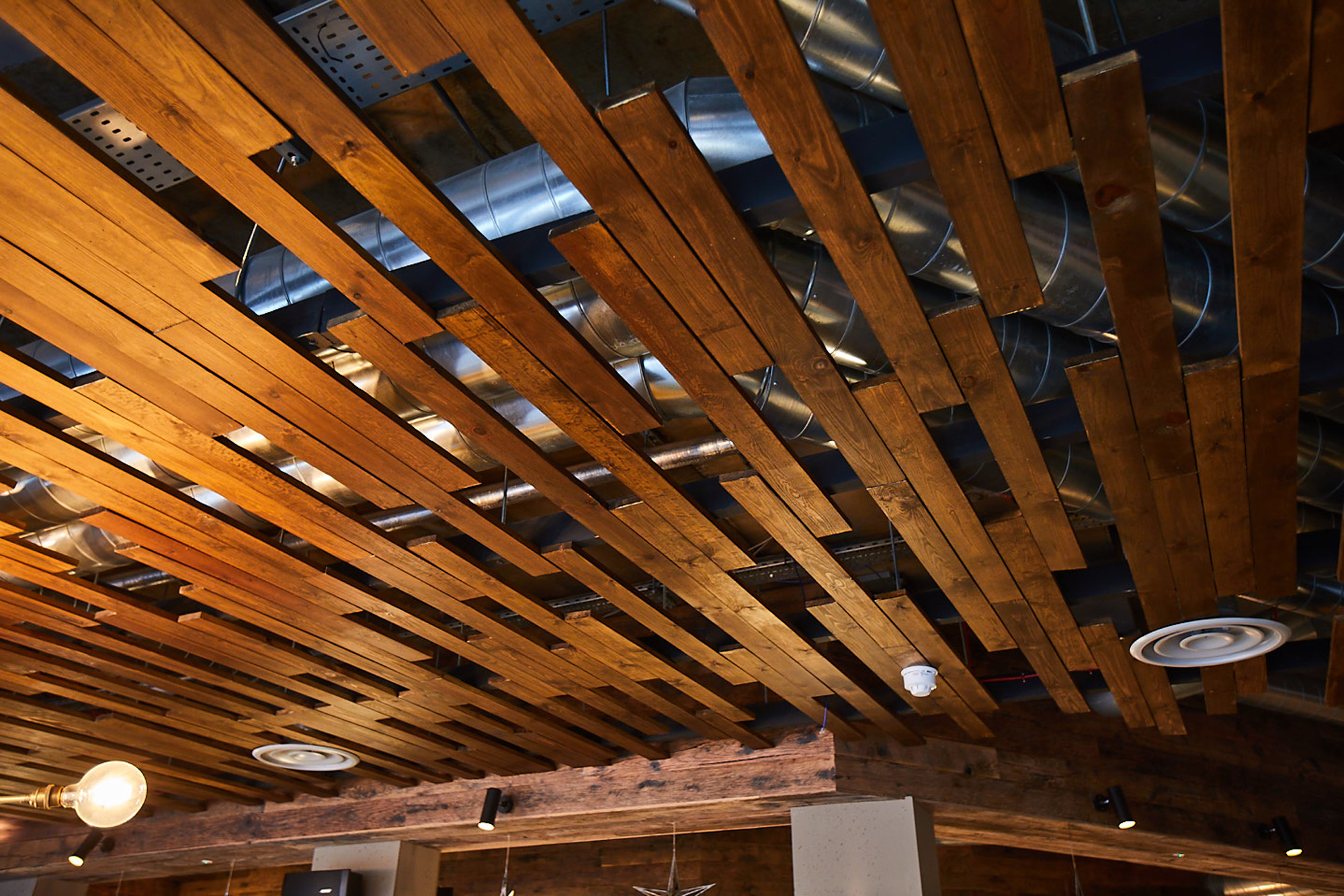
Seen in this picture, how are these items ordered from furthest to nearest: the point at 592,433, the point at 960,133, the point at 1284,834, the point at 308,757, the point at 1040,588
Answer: the point at 1284,834
the point at 308,757
the point at 1040,588
the point at 592,433
the point at 960,133

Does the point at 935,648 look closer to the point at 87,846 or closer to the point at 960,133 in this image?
the point at 960,133

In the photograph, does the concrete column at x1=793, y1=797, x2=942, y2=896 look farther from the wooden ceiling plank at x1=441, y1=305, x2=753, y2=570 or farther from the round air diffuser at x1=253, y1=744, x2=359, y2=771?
the wooden ceiling plank at x1=441, y1=305, x2=753, y2=570

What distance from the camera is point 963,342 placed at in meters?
2.08

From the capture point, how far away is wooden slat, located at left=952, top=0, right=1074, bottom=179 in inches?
55.5

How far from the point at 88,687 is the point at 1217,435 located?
472 centimetres

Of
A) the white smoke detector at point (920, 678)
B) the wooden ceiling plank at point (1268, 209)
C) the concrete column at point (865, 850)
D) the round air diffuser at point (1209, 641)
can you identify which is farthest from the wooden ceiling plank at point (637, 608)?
the wooden ceiling plank at point (1268, 209)

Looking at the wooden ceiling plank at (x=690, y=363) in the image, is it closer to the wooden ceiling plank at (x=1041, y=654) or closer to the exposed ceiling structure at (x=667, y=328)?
the exposed ceiling structure at (x=667, y=328)

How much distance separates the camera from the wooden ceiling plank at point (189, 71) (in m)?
1.44

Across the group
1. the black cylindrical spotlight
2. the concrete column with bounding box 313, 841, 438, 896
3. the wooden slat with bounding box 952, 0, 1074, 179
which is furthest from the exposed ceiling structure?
the black cylindrical spotlight

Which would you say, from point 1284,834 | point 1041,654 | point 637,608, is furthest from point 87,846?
point 1284,834

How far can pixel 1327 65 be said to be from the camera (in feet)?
4.95

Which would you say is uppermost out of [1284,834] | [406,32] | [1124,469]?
[406,32]

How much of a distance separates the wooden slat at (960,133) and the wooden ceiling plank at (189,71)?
1027 mm

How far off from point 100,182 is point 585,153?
89 cm
